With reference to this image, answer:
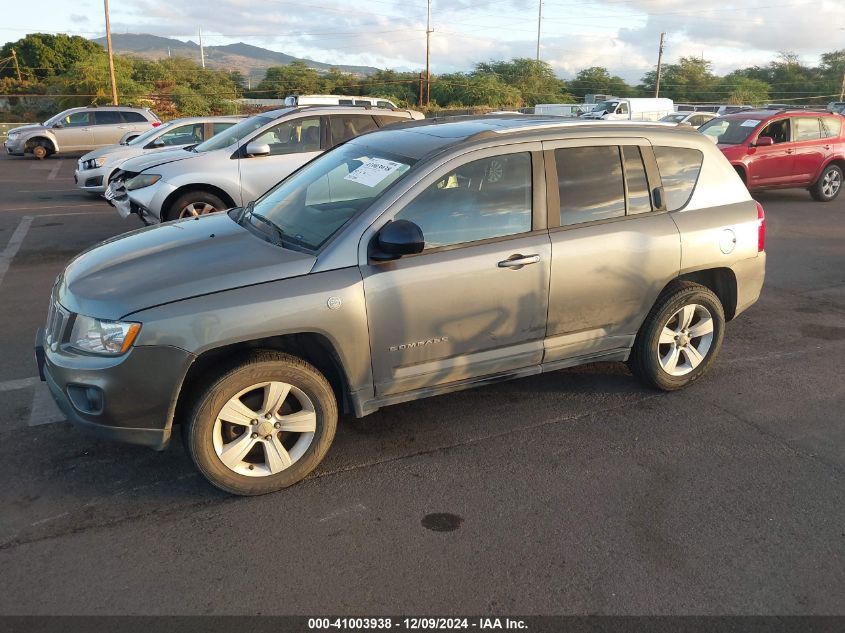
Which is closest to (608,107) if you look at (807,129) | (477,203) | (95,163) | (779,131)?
(807,129)

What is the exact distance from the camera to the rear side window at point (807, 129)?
13023mm

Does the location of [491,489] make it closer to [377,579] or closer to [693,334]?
[377,579]

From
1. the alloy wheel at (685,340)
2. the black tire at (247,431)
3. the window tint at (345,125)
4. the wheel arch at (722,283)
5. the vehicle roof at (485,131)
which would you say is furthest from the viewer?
the window tint at (345,125)

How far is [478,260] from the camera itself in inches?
148

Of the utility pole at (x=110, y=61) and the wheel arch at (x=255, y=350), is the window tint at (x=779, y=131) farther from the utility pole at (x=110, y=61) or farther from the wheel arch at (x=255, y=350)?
the utility pole at (x=110, y=61)

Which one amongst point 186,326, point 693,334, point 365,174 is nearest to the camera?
point 186,326

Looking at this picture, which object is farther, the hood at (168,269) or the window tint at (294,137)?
the window tint at (294,137)

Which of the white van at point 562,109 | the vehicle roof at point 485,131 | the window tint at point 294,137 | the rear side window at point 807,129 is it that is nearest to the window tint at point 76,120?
the window tint at point 294,137

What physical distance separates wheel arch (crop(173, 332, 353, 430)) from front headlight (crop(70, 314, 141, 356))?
12.4 inches

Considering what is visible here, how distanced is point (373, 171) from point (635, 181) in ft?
5.42

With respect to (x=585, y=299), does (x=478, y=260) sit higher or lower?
higher

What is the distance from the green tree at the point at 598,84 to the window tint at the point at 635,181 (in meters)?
69.9

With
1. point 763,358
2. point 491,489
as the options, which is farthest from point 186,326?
point 763,358

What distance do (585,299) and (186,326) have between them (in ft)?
7.42
